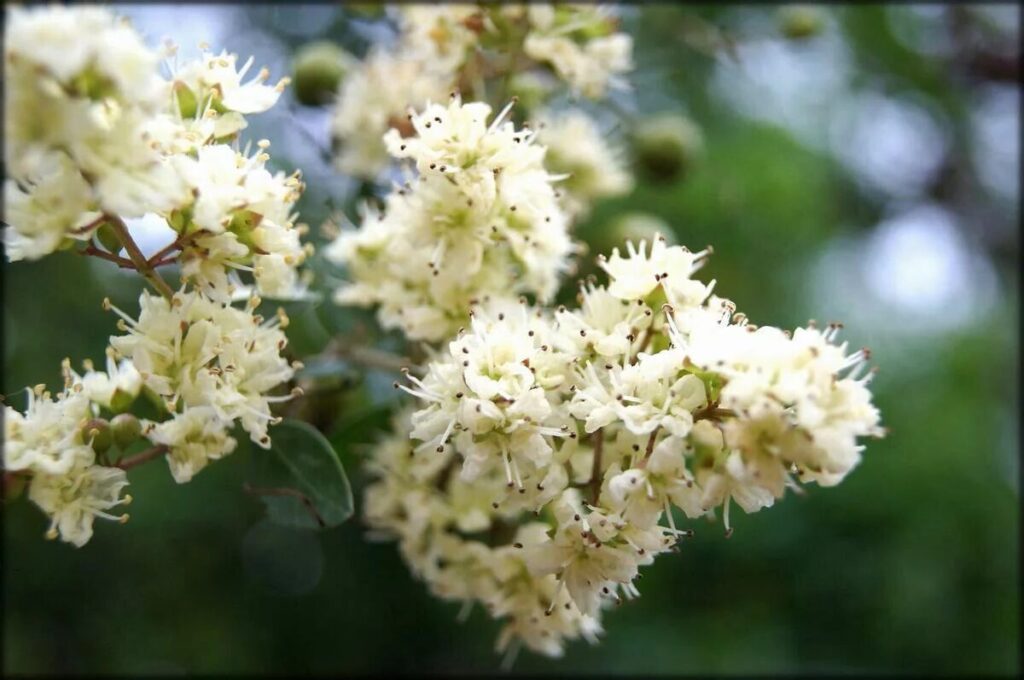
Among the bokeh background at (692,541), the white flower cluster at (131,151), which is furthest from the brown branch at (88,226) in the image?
the bokeh background at (692,541)

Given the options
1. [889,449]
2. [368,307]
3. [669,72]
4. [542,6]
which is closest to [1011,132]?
[889,449]

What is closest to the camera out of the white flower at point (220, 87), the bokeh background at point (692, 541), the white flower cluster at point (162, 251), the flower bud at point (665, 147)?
the white flower cluster at point (162, 251)

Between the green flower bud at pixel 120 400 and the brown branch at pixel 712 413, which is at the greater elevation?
the brown branch at pixel 712 413

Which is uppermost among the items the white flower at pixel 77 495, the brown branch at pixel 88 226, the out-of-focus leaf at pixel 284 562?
the brown branch at pixel 88 226

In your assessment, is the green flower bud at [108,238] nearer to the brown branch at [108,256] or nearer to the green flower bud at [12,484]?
the brown branch at [108,256]

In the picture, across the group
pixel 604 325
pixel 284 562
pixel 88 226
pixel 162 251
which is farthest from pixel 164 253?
pixel 284 562

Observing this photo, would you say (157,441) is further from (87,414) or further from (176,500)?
(176,500)
